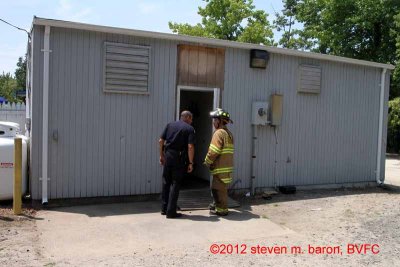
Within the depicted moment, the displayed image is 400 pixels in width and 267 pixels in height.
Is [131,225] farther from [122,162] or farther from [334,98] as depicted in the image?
[334,98]

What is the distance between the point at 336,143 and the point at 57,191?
6514 mm

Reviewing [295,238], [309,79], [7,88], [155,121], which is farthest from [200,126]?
[7,88]

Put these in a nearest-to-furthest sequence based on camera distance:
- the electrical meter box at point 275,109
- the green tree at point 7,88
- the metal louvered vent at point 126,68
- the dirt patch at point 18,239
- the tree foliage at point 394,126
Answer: the dirt patch at point 18,239 → the metal louvered vent at point 126,68 → the electrical meter box at point 275,109 → the tree foliage at point 394,126 → the green tree at point 7,88

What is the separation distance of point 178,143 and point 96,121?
1649mm

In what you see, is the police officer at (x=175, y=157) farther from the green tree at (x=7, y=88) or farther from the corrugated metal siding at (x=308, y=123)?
the green tree at (x=7, y=88)

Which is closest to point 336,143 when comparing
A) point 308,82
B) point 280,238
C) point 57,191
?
point 308,82

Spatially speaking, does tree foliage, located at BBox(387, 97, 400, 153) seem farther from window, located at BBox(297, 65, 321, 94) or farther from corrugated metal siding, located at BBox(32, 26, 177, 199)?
corrugated metal siding, located at BBox(32, 26, 177, 199)

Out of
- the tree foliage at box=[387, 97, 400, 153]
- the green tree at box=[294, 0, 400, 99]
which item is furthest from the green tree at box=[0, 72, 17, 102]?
the tree foliage at box=[387, 97, 400, 153]

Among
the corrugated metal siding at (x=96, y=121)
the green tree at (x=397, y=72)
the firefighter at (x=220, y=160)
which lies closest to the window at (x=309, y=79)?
the firefighter at (x=220, y=160)

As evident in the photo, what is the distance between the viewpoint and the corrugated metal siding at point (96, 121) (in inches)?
283

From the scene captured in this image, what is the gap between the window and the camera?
31.2ft

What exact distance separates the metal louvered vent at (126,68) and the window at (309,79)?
3.65m

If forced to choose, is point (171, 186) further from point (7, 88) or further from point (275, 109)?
point (7, 88)

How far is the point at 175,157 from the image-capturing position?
22.7ft
